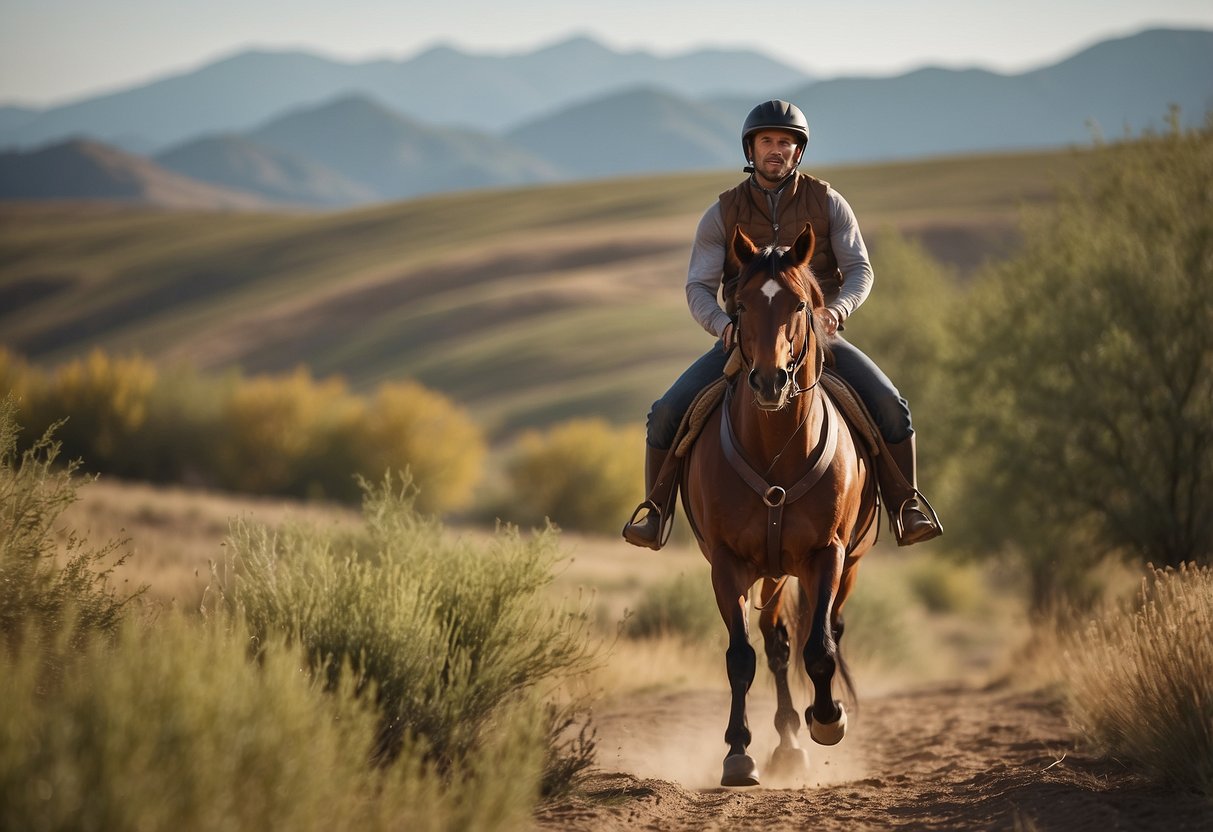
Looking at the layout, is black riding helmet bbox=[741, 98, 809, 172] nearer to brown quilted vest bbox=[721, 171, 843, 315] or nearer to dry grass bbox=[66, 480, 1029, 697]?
brown quilted vest bbox=[721, 171, 843, 315]

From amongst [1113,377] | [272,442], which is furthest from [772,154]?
[272,442]

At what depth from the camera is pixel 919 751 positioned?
32.2ft

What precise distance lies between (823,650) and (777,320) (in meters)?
2.02

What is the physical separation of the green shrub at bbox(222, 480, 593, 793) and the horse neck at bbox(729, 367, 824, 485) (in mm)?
1509

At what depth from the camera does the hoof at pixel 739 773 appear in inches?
280

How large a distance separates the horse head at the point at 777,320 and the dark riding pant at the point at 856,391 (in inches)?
41.8

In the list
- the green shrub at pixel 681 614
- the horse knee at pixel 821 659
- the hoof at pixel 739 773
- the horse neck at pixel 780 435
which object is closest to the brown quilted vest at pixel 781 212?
the horse neck at pixel 780 435

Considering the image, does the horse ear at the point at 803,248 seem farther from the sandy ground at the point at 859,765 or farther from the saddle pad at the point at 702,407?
the sandy ground at the point at 859,765

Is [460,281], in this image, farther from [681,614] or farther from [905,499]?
[905,499]

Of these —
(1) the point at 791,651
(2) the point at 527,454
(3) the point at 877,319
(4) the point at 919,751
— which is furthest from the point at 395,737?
(2) the point at 527,454

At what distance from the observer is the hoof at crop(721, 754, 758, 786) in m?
7.11

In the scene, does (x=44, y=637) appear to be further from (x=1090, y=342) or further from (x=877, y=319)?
(x=877, y=319)

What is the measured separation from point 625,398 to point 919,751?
164ft

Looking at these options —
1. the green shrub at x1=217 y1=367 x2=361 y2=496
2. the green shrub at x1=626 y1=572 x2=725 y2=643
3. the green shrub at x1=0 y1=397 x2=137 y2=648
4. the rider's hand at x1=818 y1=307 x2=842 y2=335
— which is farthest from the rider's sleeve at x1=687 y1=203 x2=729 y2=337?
the green shrub at x1=217 y1=367 x2=361 y2=496
